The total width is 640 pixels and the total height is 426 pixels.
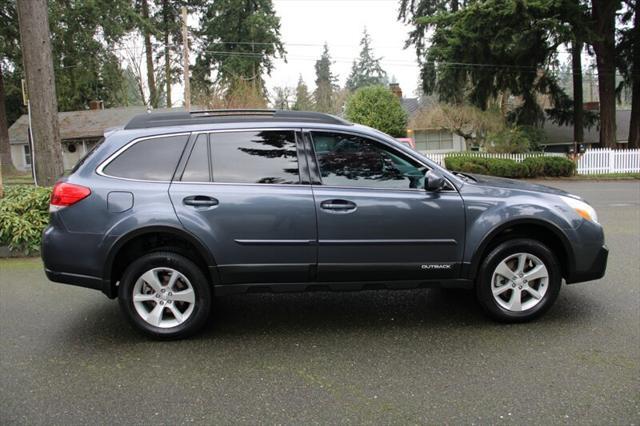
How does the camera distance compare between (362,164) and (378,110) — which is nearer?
(362,164)

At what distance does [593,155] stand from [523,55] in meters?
6.79

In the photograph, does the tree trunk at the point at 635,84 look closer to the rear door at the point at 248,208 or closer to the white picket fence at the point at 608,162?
the white picket fence at the point at 608,162

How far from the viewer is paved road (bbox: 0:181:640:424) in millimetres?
3158

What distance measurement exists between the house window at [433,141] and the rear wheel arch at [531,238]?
35340 millimetres

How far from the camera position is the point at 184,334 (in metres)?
4.25

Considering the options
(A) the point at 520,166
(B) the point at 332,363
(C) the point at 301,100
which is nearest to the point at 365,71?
(C) the point at 301,100

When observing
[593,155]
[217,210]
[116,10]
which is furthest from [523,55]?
[217,210]

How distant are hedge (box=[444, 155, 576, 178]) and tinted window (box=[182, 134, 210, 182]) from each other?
20.4 metres

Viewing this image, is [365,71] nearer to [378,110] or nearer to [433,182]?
[378,110]

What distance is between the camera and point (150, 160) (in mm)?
4270

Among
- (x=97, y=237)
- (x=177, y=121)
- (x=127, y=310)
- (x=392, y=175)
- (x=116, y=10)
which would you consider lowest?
(x=127, y=310)

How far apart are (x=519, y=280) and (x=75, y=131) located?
38.3 meters

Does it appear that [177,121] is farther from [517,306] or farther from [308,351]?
[517,306]

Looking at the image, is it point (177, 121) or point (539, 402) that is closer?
point (539, 402)
